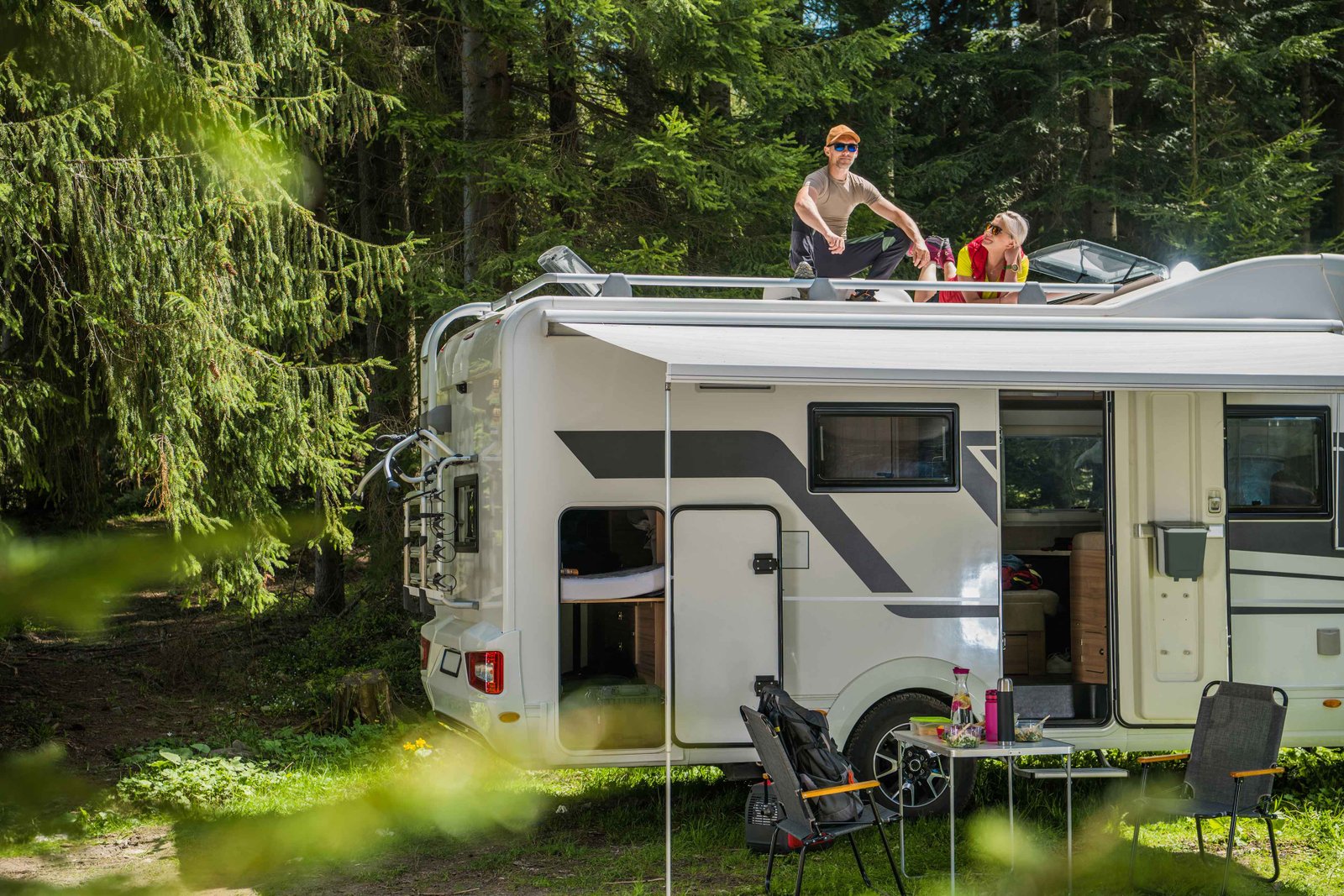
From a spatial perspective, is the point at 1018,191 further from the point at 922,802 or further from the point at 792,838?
the point at 792,838

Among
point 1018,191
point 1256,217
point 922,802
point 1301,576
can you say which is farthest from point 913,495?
point 1018,191

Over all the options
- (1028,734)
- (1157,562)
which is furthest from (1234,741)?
(1157,562)

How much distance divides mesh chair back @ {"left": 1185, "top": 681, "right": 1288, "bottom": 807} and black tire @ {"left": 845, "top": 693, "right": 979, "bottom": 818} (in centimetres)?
112

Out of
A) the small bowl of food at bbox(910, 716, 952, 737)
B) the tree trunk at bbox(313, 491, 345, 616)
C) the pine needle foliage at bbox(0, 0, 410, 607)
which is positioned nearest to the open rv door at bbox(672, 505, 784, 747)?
the small bowl of food at bbox(910, 716, 952, 737)

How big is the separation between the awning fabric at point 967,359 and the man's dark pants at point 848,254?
1.56 m

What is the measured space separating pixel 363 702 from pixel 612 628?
121 inches

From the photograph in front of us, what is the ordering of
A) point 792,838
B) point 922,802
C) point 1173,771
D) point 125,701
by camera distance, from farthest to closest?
point 125,701
point 1173,771
point 922,802
point 792,838

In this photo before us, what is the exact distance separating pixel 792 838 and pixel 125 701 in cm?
712

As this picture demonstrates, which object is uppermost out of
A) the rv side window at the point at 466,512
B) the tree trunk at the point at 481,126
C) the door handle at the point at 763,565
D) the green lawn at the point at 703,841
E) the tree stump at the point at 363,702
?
the tree trunk at the point at 481,126

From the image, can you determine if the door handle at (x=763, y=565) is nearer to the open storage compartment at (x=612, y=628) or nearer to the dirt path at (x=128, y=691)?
the open storage compartment at (x=612, y=628)

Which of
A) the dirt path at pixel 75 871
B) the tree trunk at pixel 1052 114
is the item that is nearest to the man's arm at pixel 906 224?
the dirt path at pixel 75 871

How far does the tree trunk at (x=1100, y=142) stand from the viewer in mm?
14734

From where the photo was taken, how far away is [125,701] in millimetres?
10688

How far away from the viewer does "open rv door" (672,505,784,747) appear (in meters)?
6.23
